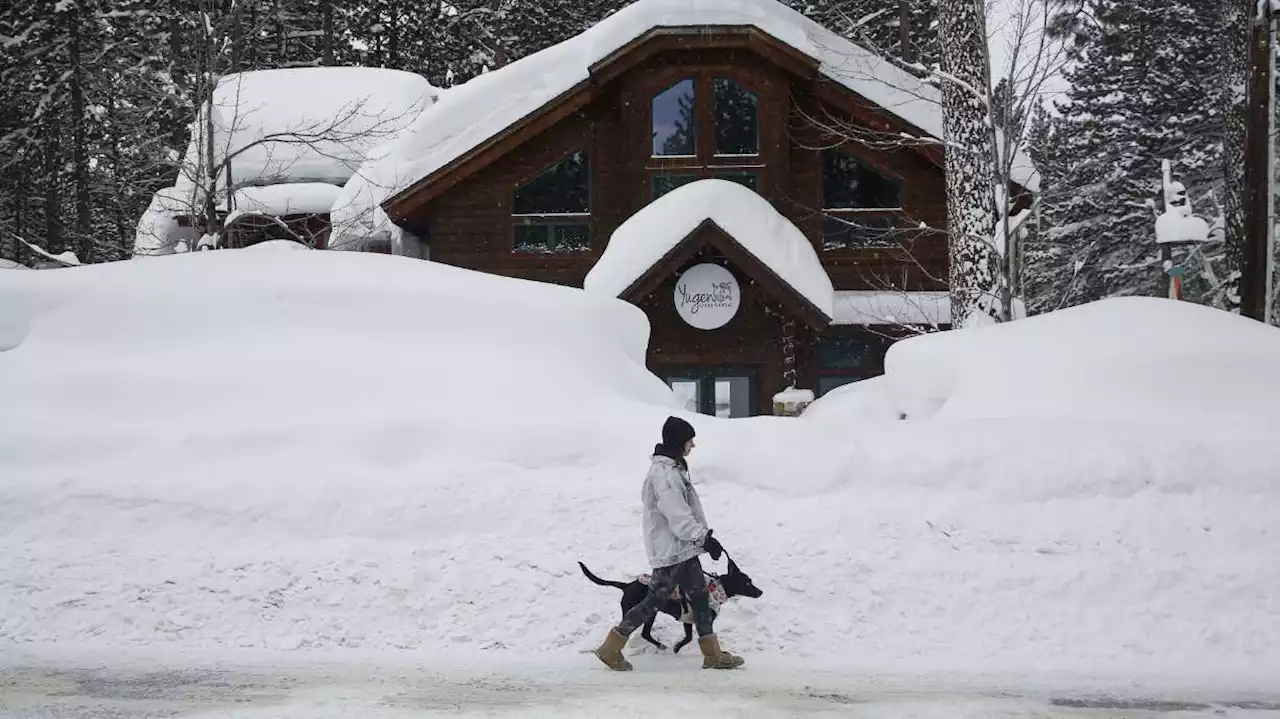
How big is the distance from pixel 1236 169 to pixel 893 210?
600cm

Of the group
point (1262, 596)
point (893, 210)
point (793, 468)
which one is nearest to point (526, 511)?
point (793, 468)

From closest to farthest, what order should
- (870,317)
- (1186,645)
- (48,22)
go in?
(1186,645)
(870,317)
(48,22)

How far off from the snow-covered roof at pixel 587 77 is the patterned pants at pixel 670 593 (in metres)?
13.3

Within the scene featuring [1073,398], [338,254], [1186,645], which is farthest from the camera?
[338,254]

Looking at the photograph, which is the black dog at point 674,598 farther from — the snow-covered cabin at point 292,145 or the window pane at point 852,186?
the snow-covered cabin at point 292,145

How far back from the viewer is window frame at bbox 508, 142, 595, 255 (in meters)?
19.8

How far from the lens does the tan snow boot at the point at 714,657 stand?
22.4ft

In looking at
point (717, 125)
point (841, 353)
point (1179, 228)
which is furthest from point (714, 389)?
point (1179, 228)

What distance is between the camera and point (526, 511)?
8.62m

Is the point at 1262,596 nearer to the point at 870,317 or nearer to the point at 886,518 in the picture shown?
the point at 886,518

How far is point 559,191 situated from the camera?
1995 centimetres

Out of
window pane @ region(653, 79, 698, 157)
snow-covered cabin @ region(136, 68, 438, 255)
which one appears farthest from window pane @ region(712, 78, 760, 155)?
snow-covered cabin @ region(136, 68, 438, 255)

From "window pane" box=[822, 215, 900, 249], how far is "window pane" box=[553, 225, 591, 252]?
4.35 meters

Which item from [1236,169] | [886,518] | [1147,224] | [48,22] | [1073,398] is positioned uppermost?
[48,22]
